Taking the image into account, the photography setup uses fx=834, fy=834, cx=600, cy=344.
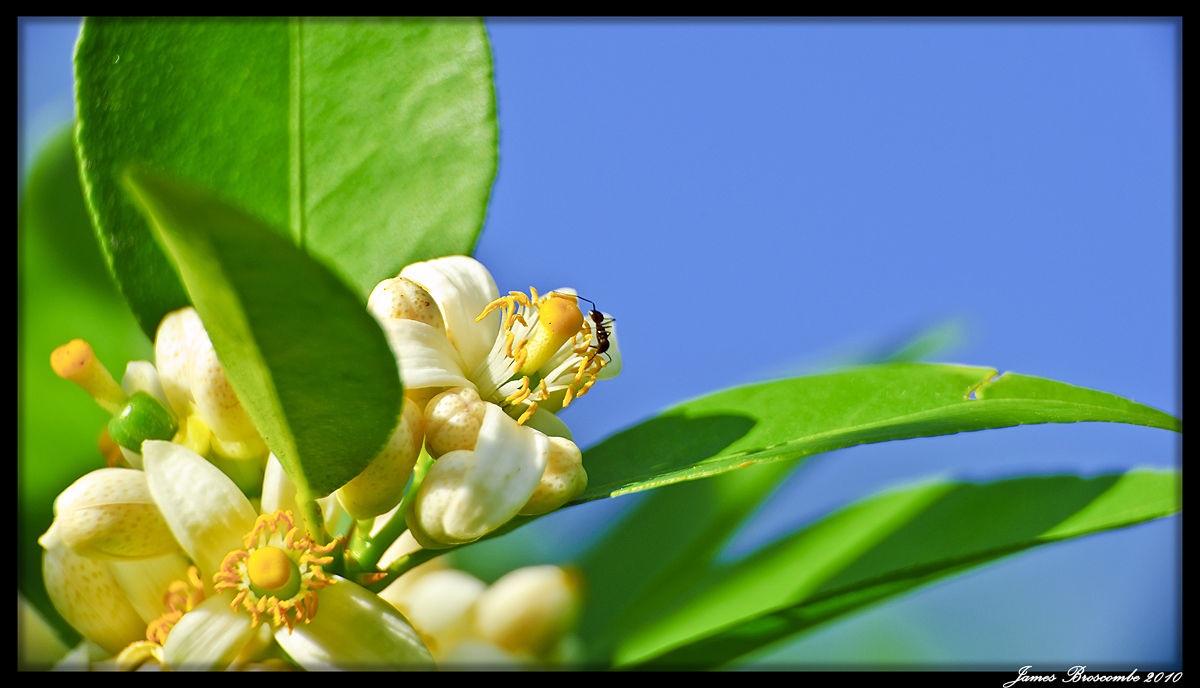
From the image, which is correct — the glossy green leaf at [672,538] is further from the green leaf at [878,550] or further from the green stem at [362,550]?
the green stem at [362,550]

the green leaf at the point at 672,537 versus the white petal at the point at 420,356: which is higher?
the white petal at the point at 420,356

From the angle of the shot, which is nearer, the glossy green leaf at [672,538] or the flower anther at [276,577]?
the flower anther at [276,577]

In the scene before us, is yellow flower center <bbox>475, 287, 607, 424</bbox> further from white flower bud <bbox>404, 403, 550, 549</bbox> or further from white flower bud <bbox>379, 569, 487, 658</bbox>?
white flower bud <bbox>379, 569, 487, 658</bbox>

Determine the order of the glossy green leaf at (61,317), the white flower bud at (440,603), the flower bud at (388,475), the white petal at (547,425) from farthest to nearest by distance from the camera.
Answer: the glossy green leaf at (61,317)
the white flower bud at (440,603)
the white petal at (547,425)
the flower bud at (388,475)

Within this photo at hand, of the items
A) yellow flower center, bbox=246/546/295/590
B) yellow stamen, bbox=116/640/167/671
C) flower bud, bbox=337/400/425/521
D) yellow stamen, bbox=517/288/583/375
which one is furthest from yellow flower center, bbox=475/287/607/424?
yellow stamen, bbox=116/640/167/671

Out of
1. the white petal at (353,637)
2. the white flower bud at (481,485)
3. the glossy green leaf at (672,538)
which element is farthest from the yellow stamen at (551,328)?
the glossy green leaf at (672,538)

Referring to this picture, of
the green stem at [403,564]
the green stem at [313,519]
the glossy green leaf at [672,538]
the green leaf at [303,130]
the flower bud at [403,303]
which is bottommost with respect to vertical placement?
the glossy green leaf at [672,538]

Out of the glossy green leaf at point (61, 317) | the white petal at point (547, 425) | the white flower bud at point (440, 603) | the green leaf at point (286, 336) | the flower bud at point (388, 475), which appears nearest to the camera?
the green leaf at point (286, 336)
